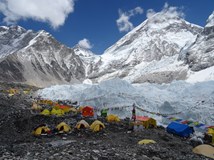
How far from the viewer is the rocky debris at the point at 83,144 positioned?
14758 millimetres

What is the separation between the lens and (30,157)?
1377cm

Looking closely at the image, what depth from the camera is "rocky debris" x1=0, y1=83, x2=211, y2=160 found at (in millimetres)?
14758

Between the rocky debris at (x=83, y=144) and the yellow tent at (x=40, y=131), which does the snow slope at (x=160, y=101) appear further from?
the yellow tent at (x=40, y=131)

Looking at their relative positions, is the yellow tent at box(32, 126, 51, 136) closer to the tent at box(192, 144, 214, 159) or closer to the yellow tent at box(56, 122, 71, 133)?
the yellow tent at box(56, 122, 71, 133)

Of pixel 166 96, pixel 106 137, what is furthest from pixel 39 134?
pixel 166 96

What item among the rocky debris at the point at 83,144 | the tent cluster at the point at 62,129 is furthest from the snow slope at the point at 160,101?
the tent cluster at the point at 62,129

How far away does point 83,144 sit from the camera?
57.2 ft

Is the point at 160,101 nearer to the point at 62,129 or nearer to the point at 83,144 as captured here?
the point at 62,129

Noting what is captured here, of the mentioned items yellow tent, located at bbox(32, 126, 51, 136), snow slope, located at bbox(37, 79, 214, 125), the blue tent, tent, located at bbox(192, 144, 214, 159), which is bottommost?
tent, located at bbox(192, 144, 214, 159)

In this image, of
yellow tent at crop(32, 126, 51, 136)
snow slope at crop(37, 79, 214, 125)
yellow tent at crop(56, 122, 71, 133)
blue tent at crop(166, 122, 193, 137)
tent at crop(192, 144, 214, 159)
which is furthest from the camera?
snow slope at crop(37, 79, 214, 125)

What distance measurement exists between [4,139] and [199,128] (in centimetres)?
1785

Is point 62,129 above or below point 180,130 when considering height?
below

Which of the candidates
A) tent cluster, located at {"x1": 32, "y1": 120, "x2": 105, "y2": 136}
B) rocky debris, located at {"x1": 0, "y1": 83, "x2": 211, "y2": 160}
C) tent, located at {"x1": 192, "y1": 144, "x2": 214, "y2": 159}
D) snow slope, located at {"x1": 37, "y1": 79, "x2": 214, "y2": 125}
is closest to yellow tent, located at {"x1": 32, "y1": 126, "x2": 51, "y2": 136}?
tent cluster, located at {"x1": 32, "y1": 120, "x2": 105, "y2": 136}

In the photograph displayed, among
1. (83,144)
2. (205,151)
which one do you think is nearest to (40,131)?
(83,144)
